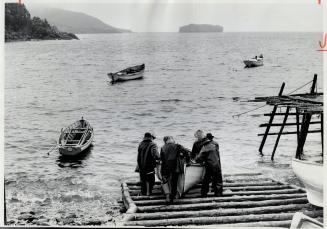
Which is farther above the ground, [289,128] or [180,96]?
[180,96]

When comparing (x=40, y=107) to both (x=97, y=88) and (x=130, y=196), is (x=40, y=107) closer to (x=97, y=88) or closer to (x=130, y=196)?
(x=130, y=196)

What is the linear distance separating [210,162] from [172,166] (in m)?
0.74

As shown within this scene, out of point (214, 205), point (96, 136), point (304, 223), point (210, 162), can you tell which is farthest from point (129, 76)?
point (304, 223)

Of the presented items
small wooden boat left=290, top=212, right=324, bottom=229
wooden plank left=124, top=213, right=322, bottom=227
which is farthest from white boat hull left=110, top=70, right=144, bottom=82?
small wooden boat left=290, top=212, right=324, bottom=229

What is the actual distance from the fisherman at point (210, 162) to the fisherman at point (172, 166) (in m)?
0.34

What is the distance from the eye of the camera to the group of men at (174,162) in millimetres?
7699

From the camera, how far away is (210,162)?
311 inches

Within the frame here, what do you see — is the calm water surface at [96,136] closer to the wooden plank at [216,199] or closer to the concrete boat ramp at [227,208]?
the wooden plank at [216,199]

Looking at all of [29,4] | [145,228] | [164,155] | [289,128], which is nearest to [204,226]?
[145,228]

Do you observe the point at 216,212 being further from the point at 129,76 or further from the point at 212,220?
the point at 129,76

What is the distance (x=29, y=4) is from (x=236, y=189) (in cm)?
536

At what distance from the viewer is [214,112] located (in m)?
13.0

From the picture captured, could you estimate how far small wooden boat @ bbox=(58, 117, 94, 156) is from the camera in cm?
1502

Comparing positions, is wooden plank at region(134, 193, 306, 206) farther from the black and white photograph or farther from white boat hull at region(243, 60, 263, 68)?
white boat hull at region(243, 60, 263, 68)
